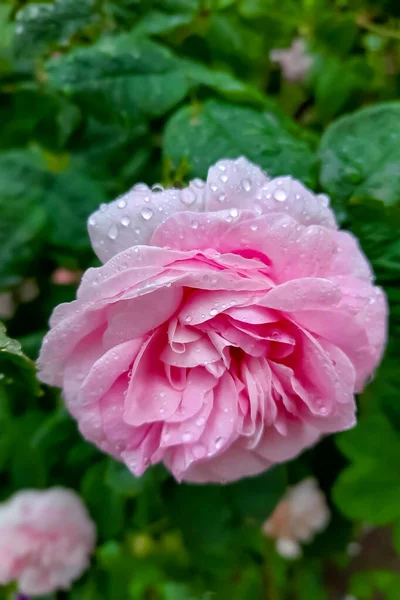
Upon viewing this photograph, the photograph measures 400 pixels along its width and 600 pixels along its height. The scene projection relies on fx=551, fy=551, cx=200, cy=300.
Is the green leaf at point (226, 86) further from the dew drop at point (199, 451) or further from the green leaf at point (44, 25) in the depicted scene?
the dew drop at point (199, 451)

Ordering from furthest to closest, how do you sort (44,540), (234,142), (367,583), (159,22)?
(367,583)
(44,540)
(159,22)
(234,142)

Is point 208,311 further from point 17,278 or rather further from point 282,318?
point 17,278

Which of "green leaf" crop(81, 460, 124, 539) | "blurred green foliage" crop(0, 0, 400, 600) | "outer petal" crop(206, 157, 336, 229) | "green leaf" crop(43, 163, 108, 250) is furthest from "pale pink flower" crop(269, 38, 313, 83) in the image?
"green leaf" crop(81, 460, 124, 539)

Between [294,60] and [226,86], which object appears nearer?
[226,86]

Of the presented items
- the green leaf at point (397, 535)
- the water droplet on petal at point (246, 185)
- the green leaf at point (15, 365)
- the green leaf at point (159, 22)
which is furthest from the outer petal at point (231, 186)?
the green leaf at point (397, 535)

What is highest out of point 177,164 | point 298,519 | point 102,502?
point 177,164

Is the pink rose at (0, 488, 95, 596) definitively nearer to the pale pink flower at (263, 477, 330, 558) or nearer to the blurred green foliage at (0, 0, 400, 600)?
the blurred green foliage at (0, 0, 400, 600)

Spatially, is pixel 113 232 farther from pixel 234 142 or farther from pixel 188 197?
pixel 234 142

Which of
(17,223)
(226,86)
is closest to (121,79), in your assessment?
(226,86)

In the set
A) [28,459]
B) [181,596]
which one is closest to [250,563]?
[181,596]
